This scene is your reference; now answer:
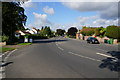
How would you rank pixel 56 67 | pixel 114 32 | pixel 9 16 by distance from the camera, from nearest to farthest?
pixel 56 67 < pixel 9 16 < pixel 114 32

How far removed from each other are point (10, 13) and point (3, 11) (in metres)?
1.97

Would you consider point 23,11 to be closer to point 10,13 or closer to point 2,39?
point 10,13

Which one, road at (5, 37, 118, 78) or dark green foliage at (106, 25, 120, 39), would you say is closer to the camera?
road at (5, 37, 118, 78)

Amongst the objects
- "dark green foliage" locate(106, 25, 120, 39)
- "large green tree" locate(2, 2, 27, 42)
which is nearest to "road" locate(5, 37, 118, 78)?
"large green tree" locate(2, 2, 27, 42)

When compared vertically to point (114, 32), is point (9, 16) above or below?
above

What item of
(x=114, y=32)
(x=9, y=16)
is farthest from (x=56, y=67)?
(x=114, y=32)

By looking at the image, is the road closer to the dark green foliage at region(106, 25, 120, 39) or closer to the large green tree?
the large green tree

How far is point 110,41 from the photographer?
36688 millimetres

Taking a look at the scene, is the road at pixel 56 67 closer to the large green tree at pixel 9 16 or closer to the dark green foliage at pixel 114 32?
the large green tree at pixel 9 16

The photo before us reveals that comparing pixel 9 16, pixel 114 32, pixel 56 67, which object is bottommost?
pixel 56 67

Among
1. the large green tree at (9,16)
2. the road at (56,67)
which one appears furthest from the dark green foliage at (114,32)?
the road at (56,67)

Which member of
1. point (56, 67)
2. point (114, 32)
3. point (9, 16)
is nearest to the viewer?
point (56, 67)

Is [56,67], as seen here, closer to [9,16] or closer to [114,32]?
[9,16]

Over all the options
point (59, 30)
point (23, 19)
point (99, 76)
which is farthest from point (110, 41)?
point (59, 30)
